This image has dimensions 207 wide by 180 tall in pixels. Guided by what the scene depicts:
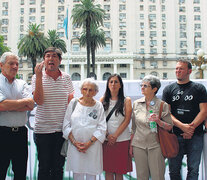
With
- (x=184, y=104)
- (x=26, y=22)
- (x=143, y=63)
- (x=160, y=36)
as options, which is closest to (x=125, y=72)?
(x=143, y=63)

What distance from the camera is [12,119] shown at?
9.32 feet

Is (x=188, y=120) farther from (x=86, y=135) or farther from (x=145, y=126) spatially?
(x=86, y=135)

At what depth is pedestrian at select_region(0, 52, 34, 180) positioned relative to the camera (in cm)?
280

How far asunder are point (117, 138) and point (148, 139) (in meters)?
0.43

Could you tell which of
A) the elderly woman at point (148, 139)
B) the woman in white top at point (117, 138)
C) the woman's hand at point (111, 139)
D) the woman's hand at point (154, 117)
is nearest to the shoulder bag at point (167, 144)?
the elderly woman at point (148, 139)

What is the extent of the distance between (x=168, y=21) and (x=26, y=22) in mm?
35333

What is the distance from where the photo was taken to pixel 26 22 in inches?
2200

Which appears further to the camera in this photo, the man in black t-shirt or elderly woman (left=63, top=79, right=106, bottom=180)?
the man in black t-shirt

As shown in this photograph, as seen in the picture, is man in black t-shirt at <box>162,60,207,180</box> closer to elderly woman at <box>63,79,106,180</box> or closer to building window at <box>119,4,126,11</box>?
elderly woman at <box>63,79,106,180</box>

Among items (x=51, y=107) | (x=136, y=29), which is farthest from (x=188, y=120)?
(x=136, y=29)

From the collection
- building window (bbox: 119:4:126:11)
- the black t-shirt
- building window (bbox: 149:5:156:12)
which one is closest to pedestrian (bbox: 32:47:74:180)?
the black t-shirt

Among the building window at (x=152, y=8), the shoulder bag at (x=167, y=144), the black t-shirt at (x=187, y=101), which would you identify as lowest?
the shoulder bag at (x=167, y=144)

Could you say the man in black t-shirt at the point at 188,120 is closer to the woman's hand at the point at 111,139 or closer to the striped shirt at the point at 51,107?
the woman's hand at the point at 111,139

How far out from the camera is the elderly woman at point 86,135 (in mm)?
2945
